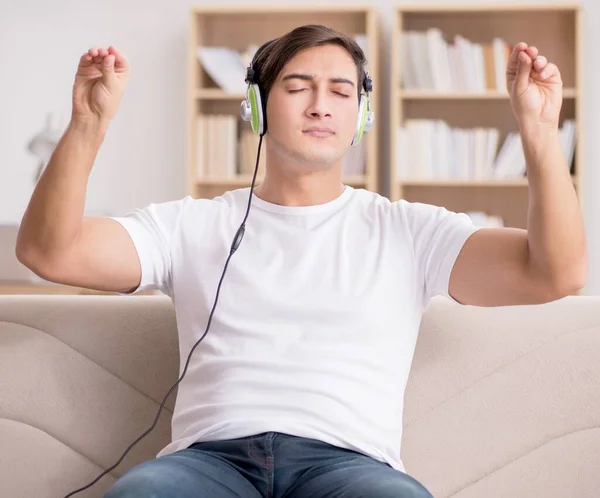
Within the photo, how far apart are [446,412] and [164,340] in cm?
49

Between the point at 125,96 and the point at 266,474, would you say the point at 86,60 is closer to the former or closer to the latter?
the point at 266,474

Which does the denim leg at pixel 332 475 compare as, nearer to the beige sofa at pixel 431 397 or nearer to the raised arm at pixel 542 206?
the beige sofa at pixel 431 397

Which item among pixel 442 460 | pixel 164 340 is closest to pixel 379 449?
pixel 442 460

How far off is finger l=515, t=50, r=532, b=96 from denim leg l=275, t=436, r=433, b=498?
56 centimetres

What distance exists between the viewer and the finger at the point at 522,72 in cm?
123

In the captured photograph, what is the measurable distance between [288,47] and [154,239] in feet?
1.40

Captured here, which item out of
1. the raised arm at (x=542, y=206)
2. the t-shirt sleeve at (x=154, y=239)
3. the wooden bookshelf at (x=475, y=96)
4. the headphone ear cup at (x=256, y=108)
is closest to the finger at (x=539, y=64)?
the raised arm at (x=542, y=206)

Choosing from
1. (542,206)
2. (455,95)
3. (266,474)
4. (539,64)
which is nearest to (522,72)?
(539,64)

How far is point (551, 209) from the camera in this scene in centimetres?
126

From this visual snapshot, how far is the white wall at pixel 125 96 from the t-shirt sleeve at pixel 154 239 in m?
3.17

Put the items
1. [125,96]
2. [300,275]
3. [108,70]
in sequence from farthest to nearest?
[125,96] < [300,275] < [108,70]

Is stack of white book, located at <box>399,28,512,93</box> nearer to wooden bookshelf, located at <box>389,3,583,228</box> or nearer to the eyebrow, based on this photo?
wooden bookshelf, located at <box>389,3,583,228</box>

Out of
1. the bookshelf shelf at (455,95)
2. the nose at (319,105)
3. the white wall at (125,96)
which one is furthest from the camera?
the white wall at (125,96)

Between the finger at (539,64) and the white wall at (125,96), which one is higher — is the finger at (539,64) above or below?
below
